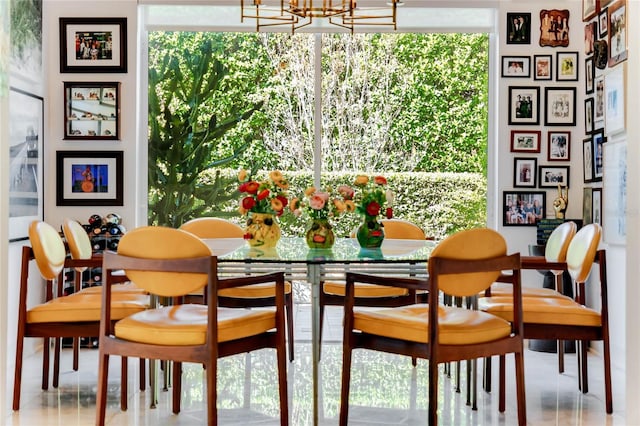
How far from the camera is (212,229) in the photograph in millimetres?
5328

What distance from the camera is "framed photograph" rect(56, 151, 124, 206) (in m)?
6.11

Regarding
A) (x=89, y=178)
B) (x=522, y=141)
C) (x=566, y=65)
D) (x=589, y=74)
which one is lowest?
(x=89, y=178)

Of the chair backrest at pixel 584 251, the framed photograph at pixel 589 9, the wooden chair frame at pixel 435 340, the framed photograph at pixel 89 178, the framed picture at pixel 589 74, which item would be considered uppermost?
the framed photograph at pixel 589 9

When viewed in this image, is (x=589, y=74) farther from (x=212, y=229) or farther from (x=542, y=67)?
(x=212, y=229)

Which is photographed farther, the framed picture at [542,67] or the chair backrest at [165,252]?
the framed picture at [542,67]

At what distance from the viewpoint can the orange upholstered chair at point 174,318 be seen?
10.3 feet

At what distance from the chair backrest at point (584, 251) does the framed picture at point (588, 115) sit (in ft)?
6.26

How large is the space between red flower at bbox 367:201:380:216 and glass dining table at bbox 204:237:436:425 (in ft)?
0.63

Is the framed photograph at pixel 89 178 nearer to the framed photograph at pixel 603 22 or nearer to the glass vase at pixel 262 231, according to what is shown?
the glass vase at pixel 262 231

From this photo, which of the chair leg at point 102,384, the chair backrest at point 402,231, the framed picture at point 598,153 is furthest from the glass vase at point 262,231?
the framed picture at point 598,153

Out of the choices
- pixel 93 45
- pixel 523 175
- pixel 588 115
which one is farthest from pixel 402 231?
pixel 93 45

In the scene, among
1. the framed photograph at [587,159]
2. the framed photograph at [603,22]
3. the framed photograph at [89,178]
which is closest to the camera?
the framed photograph at [603,22]

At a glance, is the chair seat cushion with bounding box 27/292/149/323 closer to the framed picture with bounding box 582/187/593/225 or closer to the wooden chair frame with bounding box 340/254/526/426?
the wooden chair frame with bounding box 340/254/526/426

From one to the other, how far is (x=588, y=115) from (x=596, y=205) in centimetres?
73
